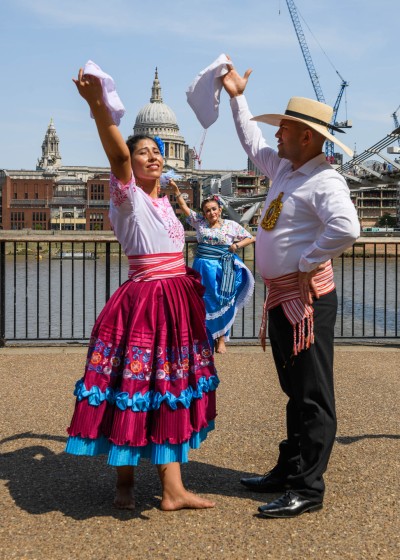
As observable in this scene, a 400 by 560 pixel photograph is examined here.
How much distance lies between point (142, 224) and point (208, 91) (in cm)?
79

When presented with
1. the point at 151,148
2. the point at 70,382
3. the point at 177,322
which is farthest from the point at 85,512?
the point at 70,382

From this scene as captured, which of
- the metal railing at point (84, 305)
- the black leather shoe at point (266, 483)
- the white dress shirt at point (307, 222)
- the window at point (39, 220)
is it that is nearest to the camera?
the white dress shirt at point (307, 222)

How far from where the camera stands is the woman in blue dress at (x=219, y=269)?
7527mm

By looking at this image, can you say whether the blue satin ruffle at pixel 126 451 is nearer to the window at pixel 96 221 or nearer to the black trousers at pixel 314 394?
the black trousers at pixel 314 394

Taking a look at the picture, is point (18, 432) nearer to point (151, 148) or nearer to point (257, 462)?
point (257, 462)

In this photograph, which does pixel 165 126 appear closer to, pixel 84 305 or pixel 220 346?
pixel 84 305

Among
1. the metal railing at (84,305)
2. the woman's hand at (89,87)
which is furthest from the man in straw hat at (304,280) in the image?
the metal railing at (84,305)

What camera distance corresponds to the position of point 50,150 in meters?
192

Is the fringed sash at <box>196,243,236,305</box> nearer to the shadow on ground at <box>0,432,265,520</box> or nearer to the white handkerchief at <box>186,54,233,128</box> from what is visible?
the shadow on ground at <box>0,432,265,520</box>

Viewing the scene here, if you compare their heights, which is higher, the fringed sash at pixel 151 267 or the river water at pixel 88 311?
the fringed sash at pixel 151 267

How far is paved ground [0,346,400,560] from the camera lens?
288 centimetres

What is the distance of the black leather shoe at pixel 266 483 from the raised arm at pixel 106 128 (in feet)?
4.63

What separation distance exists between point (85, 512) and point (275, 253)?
128 centimetres

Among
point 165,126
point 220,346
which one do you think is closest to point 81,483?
point 220,346
